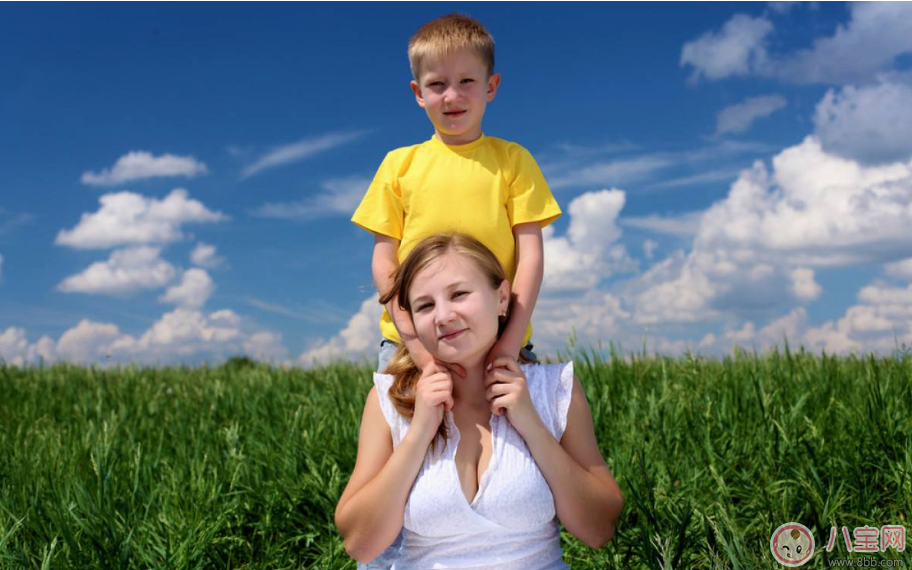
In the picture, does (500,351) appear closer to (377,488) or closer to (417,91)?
(377,488)

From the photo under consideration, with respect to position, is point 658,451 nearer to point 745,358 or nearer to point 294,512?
point 294,512

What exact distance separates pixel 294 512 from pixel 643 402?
2.39m

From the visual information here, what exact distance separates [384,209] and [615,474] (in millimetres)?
2092

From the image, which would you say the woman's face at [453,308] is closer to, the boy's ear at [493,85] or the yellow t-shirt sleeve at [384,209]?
the yellow t-shirt sleeve at [384,209]

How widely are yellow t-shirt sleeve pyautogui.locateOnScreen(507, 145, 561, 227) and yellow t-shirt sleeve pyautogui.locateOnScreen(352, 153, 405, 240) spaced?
17.8 inches

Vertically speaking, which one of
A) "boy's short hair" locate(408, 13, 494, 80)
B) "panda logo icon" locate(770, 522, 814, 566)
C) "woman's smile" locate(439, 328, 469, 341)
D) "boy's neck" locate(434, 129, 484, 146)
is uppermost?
"boy's short hair" locate(408, 13, 494, 80)

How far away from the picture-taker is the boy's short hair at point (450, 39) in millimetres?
3006

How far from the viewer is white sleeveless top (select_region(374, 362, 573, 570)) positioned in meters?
2.50

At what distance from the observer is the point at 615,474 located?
4.33 meters

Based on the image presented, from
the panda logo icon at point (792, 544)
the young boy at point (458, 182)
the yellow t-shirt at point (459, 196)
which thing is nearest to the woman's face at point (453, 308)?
the young boy at point (458, 182)

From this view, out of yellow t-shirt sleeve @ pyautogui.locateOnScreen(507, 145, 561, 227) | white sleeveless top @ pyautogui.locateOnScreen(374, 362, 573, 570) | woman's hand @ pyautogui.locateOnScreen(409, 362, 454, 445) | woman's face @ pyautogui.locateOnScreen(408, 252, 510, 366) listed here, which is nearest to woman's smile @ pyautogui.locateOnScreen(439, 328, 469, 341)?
woman's face @ pyautogui.locateOnScreen(408, 252, 510, 366)

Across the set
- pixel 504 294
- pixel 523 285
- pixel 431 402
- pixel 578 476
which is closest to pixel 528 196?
pixel 523 285

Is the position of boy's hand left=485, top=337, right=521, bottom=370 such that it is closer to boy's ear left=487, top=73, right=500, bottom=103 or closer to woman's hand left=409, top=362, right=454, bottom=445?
woman's hand left=409, top=362, right=454, bottom=445

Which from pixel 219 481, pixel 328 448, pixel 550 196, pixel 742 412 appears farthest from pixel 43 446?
pixel 742 412
